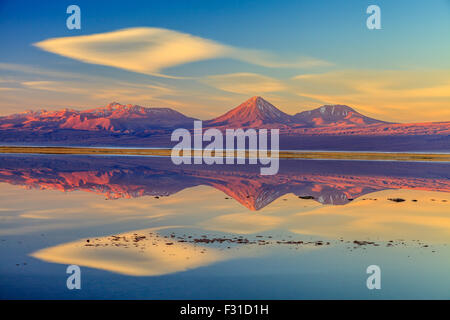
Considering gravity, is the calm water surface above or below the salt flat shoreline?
below

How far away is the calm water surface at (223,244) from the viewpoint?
29.4 feet

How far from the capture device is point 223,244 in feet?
40.9

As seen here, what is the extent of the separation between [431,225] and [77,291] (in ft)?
39.5

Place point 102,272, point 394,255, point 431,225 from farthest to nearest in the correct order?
1. point 431,225
2. point 394,255
3. point 102,272

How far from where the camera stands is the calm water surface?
8961 millimetres

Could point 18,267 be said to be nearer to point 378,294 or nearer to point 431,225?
point 378,294

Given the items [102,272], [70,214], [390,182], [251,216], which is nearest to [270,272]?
[102,272]

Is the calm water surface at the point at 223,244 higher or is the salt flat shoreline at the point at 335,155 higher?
the salt flat shoreline at the point at 335,155

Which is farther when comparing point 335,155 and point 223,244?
point 335,155

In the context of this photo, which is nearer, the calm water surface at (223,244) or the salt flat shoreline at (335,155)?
the calm water surface at (223,244)

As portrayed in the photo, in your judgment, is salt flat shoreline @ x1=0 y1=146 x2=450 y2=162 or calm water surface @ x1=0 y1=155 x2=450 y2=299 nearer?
calm water surface @ x1=0 y1=155 x2=450 y2=299

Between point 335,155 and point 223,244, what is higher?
point 335,155
